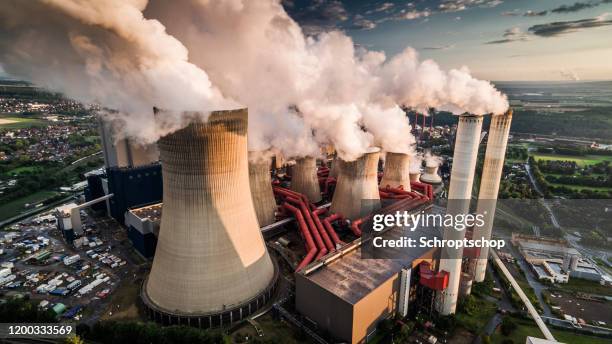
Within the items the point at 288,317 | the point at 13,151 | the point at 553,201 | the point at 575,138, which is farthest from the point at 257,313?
the point at 575,138

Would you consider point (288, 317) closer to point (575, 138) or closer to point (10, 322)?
point (10, 322)

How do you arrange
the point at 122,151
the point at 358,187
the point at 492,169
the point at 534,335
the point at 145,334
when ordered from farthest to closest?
the point at 122,151 < the point at 358,187 < the point at 492,169 < the point at 534,335 < the point at 145,334

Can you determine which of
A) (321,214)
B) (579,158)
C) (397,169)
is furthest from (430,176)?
(579,158)

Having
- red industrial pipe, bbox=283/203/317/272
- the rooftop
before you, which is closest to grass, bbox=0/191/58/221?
red industrial pipe, bbox=283/203/317/272

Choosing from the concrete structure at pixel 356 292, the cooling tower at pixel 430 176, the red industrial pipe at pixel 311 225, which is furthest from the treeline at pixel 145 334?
the cooling tower at pixel 430 176

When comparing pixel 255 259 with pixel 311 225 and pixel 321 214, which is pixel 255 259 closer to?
pixel 311 225

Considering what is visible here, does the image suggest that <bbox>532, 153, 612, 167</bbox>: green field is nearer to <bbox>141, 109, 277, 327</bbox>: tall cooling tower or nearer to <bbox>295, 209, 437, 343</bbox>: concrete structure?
<bbox>295, 209, 437, 343</bbox>: concrete structure
